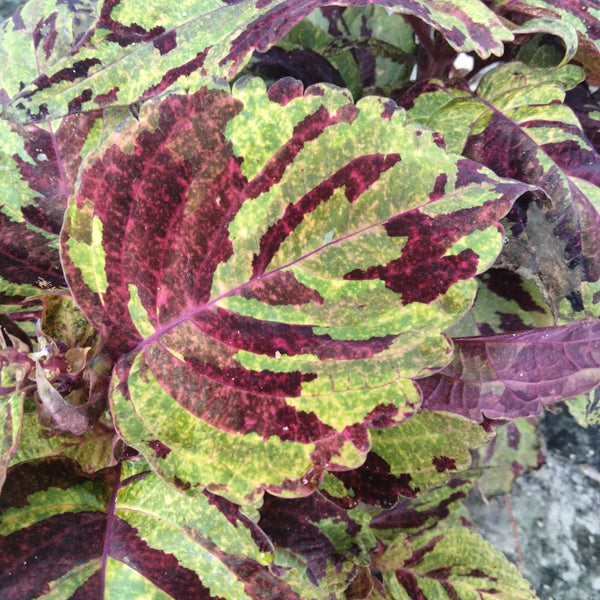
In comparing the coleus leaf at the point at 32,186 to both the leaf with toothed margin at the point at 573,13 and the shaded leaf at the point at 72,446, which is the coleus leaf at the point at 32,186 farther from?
the leaf with toothed margin at the point at 573,13

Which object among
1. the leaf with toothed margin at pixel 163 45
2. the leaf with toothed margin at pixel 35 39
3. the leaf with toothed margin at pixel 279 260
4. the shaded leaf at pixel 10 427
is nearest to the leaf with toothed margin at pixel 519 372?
the leaf with toothed margin at pixel 279 260

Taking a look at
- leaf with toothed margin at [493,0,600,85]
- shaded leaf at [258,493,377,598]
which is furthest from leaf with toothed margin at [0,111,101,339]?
leaf with toothed margin at [493,0,600,85]

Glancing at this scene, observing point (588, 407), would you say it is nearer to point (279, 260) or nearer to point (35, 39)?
point (279, 260)

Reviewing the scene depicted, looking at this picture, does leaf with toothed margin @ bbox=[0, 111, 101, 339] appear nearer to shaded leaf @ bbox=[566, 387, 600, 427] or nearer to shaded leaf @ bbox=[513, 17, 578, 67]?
shaded leaf @ bbox=[513, 17, 578, 67]

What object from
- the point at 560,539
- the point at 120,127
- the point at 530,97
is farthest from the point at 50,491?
the point at 560,539

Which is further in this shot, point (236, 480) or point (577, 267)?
point (577, 267)

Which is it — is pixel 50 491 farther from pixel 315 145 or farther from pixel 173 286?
pixel 315 145

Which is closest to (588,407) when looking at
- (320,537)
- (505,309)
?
(505,309)
